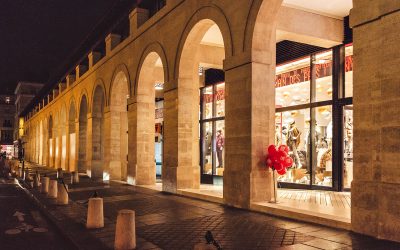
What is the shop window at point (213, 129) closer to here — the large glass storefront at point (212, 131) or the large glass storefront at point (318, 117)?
the large glass storefront at point (212, 131)

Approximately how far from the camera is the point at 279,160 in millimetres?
9297

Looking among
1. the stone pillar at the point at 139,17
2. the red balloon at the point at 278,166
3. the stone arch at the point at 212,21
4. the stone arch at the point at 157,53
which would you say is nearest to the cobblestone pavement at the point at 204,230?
the red balloon at the point at 278,166

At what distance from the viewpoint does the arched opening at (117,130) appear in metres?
20.3

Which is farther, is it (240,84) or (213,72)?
(213,72)

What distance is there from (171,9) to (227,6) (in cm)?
413

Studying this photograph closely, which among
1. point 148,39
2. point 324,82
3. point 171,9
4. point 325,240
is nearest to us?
point 325,240

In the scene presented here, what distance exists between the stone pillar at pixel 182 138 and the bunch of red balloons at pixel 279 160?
467 cm

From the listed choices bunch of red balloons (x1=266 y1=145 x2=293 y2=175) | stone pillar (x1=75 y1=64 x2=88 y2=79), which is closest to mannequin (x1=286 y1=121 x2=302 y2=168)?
bunch of red balloons (x1=266 y1=145 x2=293 y2=175)

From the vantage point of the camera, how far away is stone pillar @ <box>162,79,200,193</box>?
13555 mm

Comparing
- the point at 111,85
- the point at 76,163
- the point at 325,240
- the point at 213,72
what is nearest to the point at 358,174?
the point at 325,240

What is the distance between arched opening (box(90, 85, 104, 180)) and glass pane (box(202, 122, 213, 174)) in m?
7.71

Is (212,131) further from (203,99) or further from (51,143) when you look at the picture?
(51,143)

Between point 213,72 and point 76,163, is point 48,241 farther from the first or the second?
point 76,163

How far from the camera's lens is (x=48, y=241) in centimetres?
740
